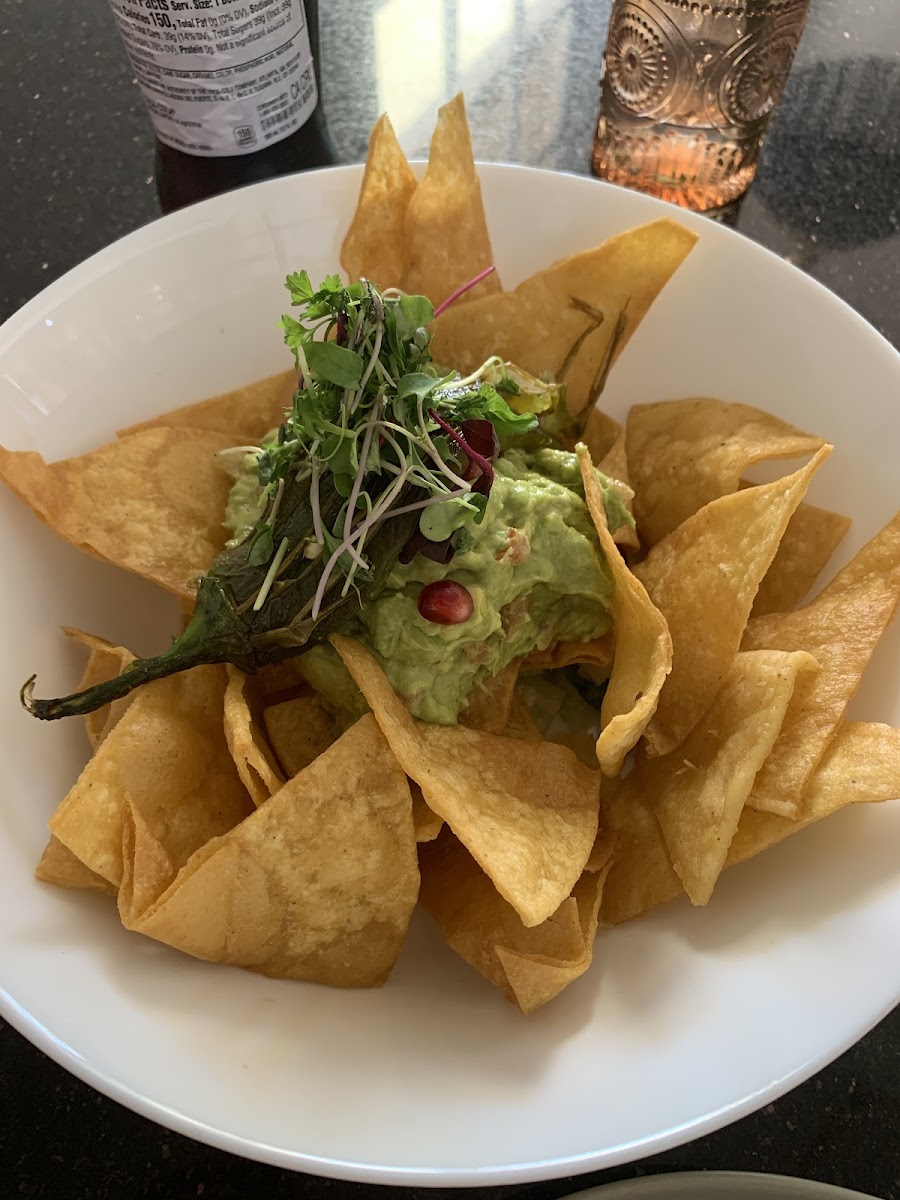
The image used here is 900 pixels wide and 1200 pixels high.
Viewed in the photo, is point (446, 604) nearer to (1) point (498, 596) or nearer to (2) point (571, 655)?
(1) point (498, 596)

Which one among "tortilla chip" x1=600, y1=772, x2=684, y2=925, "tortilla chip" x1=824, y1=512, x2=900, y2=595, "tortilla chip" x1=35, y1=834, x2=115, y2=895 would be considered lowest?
"tortilla chip" x1=600, y1=772, x2=684, y2=925

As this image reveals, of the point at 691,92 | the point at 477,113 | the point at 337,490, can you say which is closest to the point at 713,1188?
the point at 337,490

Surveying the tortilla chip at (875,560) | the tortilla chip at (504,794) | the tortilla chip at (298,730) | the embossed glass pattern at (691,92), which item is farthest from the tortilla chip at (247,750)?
the embossed glass pattern at (691,92)

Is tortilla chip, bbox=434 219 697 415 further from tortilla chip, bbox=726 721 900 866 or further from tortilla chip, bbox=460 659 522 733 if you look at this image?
tortilla chip, bbox=726 721 900 866

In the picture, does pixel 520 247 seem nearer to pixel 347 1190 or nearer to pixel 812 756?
pixel 812 756

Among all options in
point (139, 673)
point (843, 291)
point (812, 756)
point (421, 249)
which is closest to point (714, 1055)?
point (812, 756)

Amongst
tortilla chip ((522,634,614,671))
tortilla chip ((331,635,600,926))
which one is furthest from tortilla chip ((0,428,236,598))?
tortilla chip ((522,634,614,671))
